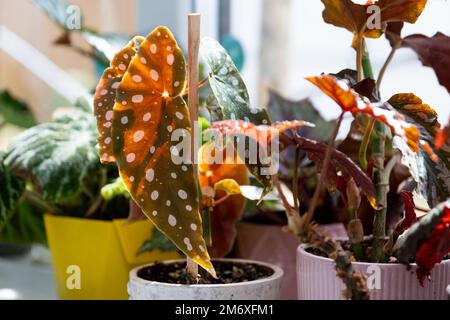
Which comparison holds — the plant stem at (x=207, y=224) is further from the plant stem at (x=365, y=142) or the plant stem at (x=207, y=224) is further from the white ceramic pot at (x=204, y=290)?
the plant stem at (x=365, y=142)

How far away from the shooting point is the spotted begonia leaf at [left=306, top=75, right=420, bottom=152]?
587 mm

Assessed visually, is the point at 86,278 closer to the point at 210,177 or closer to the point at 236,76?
the point at 210,177

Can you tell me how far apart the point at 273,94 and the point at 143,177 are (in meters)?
0.48

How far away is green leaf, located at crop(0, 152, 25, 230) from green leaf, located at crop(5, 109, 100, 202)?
0.08 feet

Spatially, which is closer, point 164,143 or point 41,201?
point 164,143

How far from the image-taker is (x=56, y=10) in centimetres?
122

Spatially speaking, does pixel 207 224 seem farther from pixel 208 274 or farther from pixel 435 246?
pixel 435 246

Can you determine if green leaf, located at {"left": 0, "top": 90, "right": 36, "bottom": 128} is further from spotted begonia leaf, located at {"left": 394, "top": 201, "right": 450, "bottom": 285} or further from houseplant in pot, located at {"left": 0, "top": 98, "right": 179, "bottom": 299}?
spotted begonia leaf, located at {"left": 394, "top": 201, "right": 450, "bottom": 285}

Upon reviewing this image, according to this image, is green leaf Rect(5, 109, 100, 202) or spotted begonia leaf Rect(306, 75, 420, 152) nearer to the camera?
spotted begonia leaf Rect(306, 75, 420, 152)

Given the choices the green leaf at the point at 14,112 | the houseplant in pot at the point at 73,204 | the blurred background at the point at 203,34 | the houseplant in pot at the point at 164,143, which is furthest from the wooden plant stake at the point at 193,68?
the green leaf at the point at 14,112

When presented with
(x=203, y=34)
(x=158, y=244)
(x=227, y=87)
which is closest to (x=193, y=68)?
(x=227, y=87)

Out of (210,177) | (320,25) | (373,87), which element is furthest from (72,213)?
(320,25)

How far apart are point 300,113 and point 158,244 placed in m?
0.32

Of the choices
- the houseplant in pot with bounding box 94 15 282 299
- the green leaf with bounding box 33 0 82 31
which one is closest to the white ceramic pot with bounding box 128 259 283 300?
the houseplant in pot with bounding box 94 15 282 299
